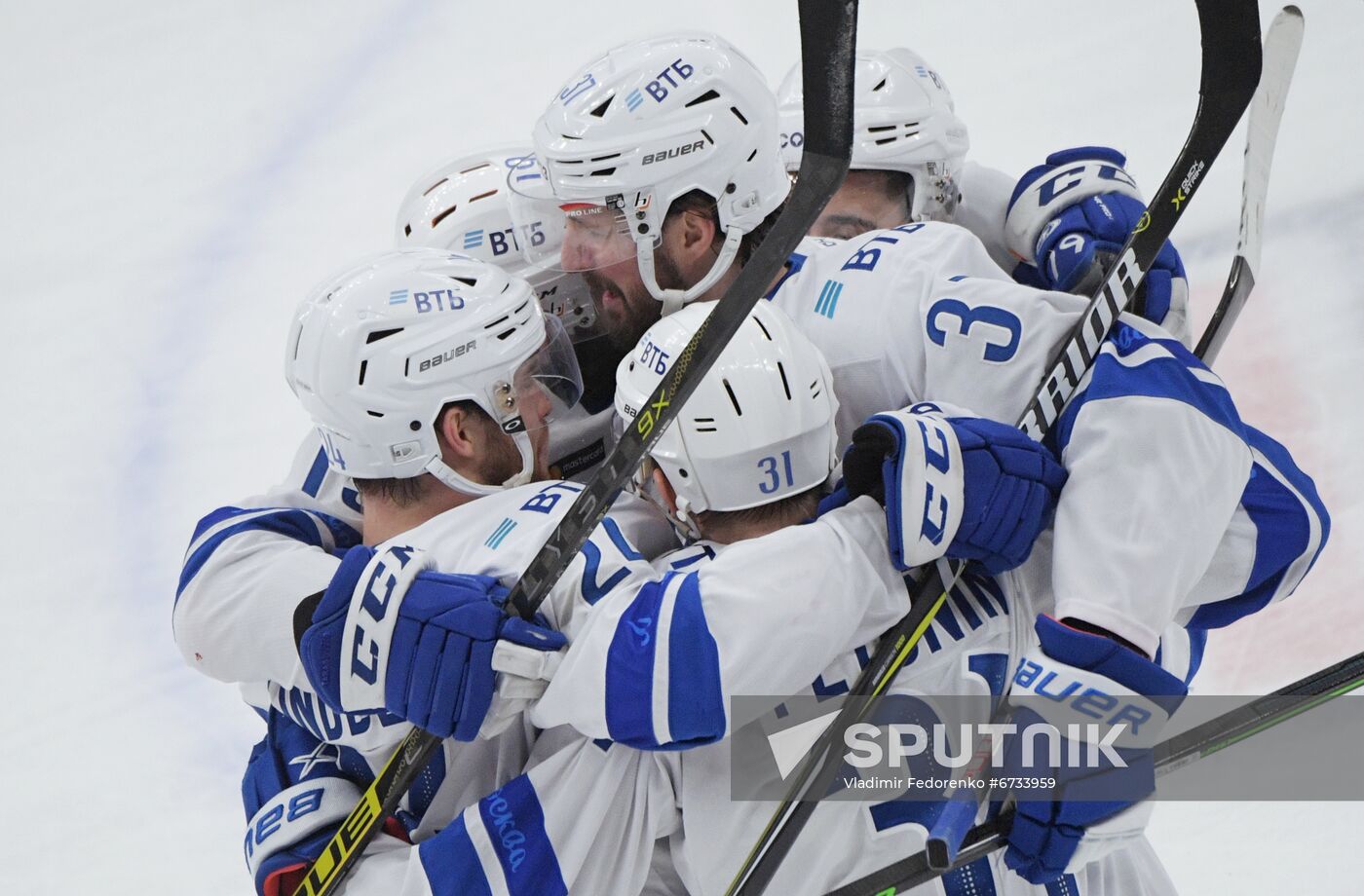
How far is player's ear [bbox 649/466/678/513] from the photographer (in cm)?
204

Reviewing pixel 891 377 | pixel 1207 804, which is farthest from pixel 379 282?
pixel 1207 804

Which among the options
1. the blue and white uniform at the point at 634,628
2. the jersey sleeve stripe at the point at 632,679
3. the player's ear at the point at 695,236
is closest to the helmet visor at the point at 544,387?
the blue and white uniform at the point at 634,628

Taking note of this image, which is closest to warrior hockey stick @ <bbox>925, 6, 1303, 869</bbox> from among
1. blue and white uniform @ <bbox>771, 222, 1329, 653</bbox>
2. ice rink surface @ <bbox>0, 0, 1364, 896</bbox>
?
blue and white uniform @ <bbox>771, 222, 1329, 653</bbox>

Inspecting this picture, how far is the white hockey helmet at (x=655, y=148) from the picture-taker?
2.41 meters

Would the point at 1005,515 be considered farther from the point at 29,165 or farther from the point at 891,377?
the point at 29,165

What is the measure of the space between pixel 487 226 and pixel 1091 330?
3.58 feet

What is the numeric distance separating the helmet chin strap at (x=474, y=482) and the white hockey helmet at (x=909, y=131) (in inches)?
31.0

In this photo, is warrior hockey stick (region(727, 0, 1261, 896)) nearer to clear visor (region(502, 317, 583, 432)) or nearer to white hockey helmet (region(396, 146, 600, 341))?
clear visor (region(502, 317, 583, 432))

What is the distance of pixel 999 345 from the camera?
2.08 m

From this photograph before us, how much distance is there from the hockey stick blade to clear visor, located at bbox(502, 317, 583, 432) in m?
0.93

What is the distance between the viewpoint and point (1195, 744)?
2020 millimetres

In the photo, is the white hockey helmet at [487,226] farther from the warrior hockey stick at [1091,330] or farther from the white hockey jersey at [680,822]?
the warrior hockey stick at [1091,330]

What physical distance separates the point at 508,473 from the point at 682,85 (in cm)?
66

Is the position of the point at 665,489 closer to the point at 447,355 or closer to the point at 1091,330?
the point at 447,355
